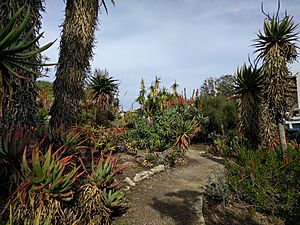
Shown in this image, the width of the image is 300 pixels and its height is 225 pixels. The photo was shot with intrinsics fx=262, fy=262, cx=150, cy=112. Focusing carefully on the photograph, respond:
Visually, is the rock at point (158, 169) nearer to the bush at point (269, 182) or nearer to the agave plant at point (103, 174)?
the bush at point (269, 182)

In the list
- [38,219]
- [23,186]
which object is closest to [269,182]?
[38,219]

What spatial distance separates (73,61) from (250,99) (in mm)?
6245

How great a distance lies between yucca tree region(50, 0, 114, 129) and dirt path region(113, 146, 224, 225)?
2910mm

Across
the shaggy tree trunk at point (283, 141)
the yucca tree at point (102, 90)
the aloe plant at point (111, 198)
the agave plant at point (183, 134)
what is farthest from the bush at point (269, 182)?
the yucca tree at point (102, 90)

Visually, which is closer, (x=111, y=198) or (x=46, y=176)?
(x=46, y=176)

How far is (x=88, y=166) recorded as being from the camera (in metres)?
5.59

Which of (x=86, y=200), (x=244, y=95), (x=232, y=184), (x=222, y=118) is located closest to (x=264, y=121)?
(x=244, y=95)

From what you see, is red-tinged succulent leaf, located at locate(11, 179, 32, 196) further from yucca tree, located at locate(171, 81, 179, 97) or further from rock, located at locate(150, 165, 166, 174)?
yucca tree, located at locate(171, 81, 179, 97)

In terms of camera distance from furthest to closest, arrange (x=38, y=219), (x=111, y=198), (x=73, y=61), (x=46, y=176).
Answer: (x=73, y=61) < (x=111, y=198) < (x=46, y=176) < (x=38, y=219)

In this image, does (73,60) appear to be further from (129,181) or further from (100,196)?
(100,196)

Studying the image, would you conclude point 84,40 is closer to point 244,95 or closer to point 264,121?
point 244,95

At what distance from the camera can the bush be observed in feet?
18.1

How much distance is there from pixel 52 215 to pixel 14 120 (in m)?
2.27

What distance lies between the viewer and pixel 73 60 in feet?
24.7
